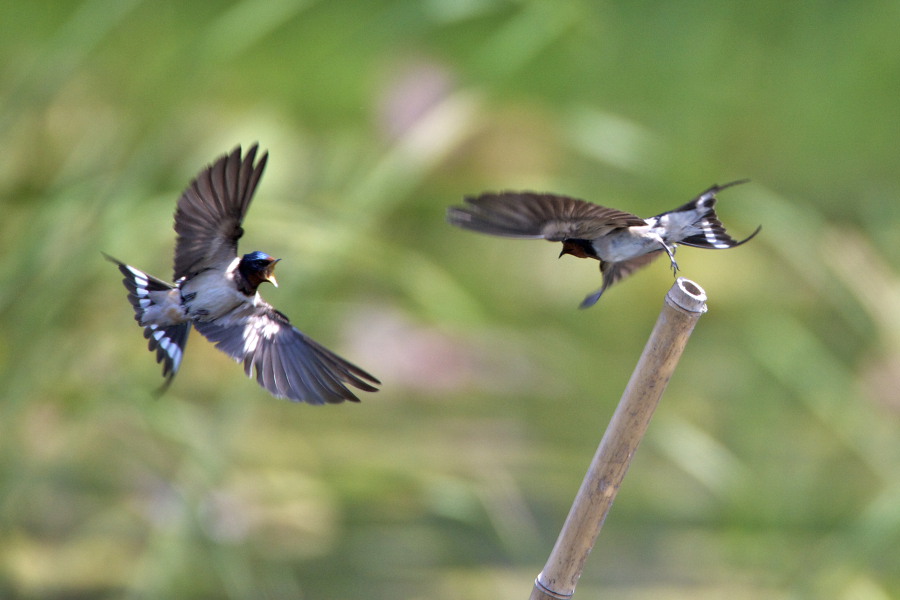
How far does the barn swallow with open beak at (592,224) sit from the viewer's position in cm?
29

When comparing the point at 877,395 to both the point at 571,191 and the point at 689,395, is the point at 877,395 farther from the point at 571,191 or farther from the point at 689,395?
the point at 571,191

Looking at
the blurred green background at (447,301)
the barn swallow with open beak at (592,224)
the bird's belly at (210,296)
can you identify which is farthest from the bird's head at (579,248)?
the blurred green background at (447,301)

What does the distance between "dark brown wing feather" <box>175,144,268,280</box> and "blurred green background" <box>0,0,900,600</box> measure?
1.54 feet

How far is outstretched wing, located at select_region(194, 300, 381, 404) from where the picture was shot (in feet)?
1.09

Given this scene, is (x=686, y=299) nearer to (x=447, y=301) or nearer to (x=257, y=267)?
(x=257, y=267)

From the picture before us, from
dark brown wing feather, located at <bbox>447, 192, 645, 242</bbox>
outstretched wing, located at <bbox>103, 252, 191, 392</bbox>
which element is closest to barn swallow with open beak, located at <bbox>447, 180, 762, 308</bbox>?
dark brown wing feather, located at <bbox>447, 192, 645, 242</bbox>

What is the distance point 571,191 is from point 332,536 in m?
0.46

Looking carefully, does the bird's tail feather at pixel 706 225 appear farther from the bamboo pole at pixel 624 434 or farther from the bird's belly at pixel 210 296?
the bird's belly at pixel 210 296

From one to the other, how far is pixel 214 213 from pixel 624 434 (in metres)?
0.15

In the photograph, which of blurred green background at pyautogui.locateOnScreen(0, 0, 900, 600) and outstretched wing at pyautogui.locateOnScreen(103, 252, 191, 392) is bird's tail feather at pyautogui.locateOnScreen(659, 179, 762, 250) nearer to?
outstretched wing at pyautogui.locateOnScreen(103, 252, 191, 392)

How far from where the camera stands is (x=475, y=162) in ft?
4.35

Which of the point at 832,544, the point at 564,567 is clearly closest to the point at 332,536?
the point at 832,544

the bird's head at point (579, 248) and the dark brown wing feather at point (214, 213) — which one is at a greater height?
the bird's head at point (579, 248)

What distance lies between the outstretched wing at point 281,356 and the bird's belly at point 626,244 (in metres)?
0.08
